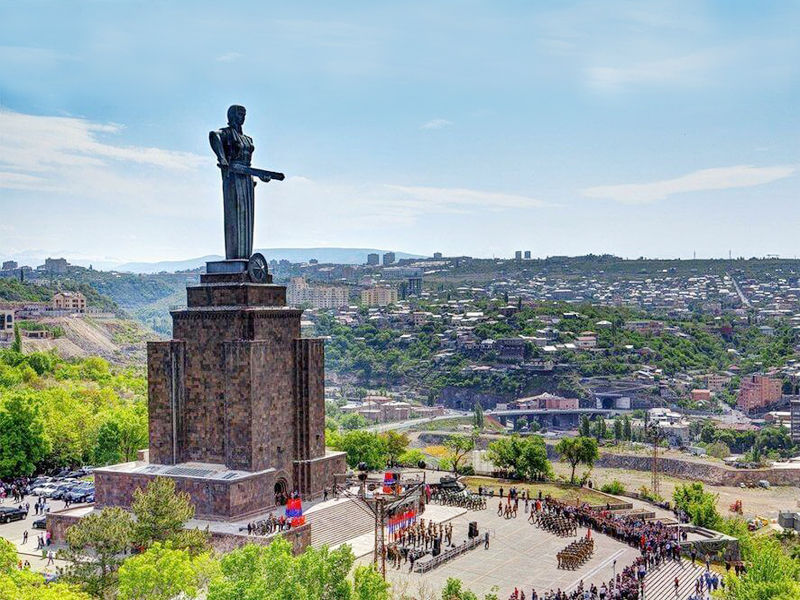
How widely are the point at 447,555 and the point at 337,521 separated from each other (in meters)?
5.01

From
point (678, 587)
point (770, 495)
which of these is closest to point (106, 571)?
point (678, 587)

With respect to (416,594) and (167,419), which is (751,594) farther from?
(167,419)

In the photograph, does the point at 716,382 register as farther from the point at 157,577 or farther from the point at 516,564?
the point at 157,577

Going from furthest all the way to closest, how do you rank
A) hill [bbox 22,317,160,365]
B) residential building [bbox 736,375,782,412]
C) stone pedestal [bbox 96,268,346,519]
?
1. residential building [bbox 736,375,782,412]
2. hill [bbox 22,317,160,365]
3. stone pedestal [bbox 96,268,346,519]

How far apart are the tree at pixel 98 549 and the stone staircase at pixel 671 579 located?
57.2 ft

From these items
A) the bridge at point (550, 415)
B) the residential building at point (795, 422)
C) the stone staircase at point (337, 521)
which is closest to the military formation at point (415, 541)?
the stone staircase at point (337, 521)

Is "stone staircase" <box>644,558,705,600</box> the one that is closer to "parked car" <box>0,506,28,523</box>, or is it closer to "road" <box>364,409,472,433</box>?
"parked car" <box>0,506,28,523</box>

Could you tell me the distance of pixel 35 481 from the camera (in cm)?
4422

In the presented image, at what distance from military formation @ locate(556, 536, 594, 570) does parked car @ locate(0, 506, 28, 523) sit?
22688mm

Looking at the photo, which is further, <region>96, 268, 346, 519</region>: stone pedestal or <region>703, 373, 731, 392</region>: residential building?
<region>703, 373, 731, 392</region>: residential building

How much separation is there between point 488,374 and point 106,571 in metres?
100

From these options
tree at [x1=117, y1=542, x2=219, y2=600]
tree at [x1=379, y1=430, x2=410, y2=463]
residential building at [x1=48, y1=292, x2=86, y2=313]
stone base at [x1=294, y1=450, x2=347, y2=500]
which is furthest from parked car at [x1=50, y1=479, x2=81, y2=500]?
residential building at [x1=48, y1=292, x2=86, y2=313]

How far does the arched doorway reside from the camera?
3516 centimetres

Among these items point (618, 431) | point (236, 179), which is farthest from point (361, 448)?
point (618, 431)
